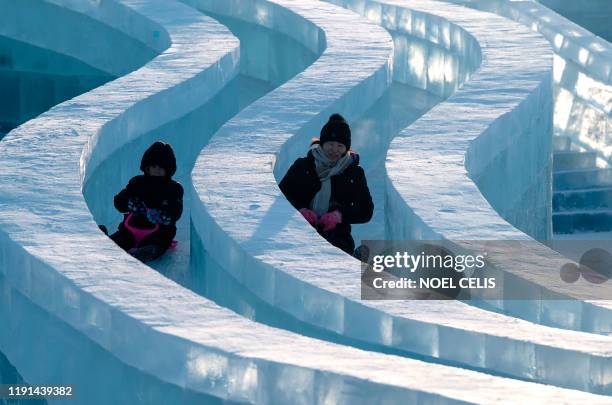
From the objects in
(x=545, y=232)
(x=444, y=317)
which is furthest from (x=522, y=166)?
(x=444, y=317)

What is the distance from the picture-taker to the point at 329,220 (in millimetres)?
9984

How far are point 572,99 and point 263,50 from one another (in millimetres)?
4745

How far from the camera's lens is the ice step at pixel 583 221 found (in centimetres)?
1839

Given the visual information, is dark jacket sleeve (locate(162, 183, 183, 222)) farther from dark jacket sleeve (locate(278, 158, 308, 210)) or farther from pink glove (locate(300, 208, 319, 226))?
pink glove (locate(300, 208, 319, 226))

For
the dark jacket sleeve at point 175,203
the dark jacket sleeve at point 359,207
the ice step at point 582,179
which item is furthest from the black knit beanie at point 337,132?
the ice step at point 582,179

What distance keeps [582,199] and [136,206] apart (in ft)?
31.1

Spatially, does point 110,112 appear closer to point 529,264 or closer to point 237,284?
point 237,284

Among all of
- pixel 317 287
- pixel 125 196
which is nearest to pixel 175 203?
pixel 125 196

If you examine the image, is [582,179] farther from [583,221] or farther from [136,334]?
[136,334]

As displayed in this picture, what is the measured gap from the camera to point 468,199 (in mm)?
9430

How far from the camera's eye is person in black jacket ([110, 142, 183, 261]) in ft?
33.3

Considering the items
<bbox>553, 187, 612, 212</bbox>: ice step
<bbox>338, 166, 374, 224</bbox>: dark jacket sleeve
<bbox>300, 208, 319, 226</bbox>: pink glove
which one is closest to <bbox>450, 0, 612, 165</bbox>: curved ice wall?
<bbox>553, 187, 612, 212</bbox>: ice step

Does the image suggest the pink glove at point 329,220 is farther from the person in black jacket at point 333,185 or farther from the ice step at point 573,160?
the ice step at point 573,160

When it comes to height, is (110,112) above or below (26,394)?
above
